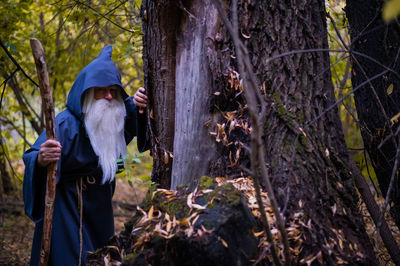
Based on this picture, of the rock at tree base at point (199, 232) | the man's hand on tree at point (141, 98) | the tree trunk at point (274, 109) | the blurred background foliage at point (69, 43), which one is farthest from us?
the blurred background foliage at point (69, 43)

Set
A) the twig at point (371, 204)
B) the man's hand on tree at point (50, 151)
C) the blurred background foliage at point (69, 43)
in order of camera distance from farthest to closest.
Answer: the blurred background foliage at point (69, 43) → the man's hand on tree at point (50, 151) → the twig at point (371, 204)

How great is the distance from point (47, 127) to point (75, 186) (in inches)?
31.6

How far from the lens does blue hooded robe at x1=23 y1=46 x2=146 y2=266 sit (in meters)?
3.11

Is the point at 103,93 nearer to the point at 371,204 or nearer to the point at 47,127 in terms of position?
the point at 47,127

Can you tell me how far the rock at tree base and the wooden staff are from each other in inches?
40.9

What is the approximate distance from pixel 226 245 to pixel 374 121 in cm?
158

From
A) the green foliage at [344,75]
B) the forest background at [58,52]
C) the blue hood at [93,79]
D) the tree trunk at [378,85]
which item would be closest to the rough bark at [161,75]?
the blue hood at [93,79]

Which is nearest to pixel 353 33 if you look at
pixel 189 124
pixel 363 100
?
pixel 363 100

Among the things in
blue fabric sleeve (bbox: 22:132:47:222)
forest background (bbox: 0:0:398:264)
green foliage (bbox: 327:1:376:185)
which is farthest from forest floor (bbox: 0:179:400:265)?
blue fabric sleeve (bbox: 22:132:47:222)

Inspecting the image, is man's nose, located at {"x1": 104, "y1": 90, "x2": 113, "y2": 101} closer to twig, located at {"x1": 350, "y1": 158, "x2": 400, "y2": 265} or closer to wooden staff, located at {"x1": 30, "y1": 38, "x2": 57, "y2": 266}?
wooden staff, located at {"x1": 30, "y1": 38, "x2": 57, "y2": 266}

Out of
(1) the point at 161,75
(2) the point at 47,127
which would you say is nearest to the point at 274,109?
(1) the point at 161,75

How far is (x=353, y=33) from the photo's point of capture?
9.10ft

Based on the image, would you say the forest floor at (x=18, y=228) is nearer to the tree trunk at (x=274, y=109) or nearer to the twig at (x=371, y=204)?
the twig at (x=371, y=204)

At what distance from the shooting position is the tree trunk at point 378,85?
252 cm
